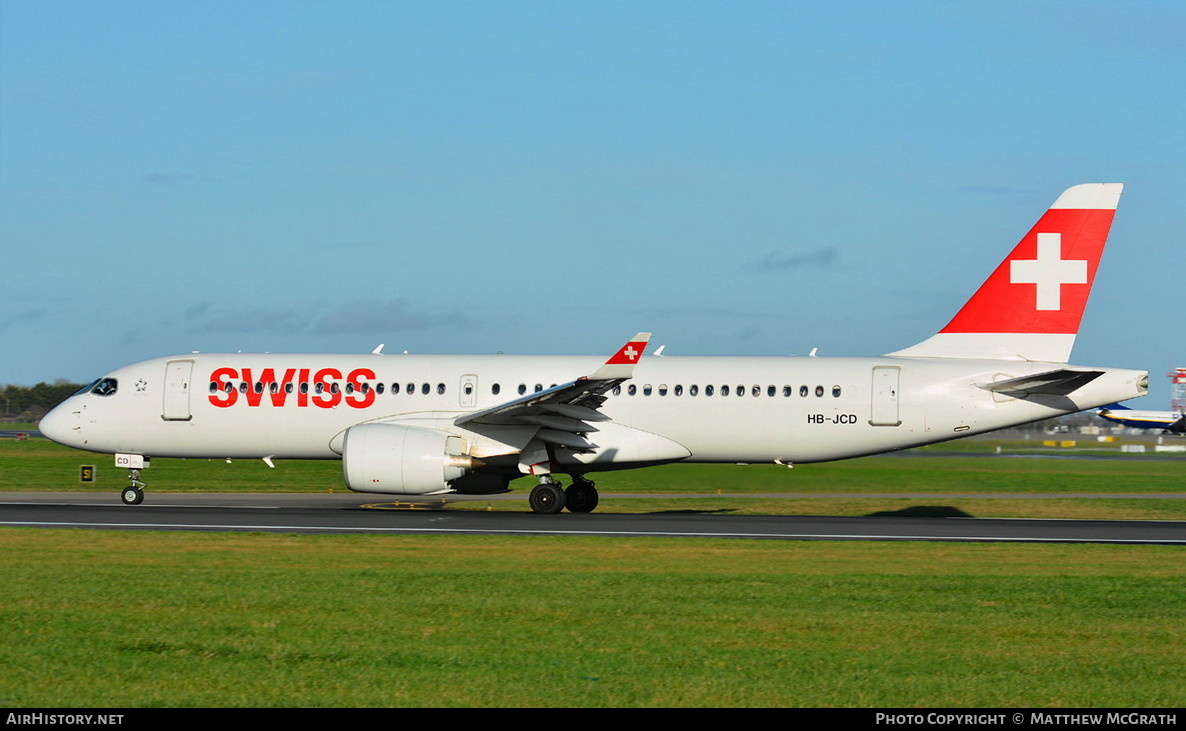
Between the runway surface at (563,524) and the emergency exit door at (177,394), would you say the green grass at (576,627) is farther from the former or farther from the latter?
the emergency exit door at (177,394)

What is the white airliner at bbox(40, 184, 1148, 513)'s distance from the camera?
2675cm

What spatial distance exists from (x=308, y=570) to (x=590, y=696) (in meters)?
7.66

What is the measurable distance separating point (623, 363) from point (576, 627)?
494 inches

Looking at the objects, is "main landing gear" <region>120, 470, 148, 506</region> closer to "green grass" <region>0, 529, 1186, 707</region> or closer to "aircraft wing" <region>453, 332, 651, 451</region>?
"aircraft wing" <region>453, 332, 651, 451</region>

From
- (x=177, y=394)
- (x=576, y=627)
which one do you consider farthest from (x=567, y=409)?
(x=576, y=627)

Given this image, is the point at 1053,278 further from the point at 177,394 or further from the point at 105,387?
the point at 105,387

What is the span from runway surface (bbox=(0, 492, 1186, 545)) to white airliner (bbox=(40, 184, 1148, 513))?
1.44 metres

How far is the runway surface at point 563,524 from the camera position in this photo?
21656 mm

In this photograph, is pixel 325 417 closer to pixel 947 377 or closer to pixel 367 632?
pixel 947 377

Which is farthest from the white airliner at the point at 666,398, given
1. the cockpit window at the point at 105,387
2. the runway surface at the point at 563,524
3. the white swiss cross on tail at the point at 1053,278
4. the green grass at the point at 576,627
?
the green grass at the point at 576,627

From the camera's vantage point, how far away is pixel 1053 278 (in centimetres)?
2783
